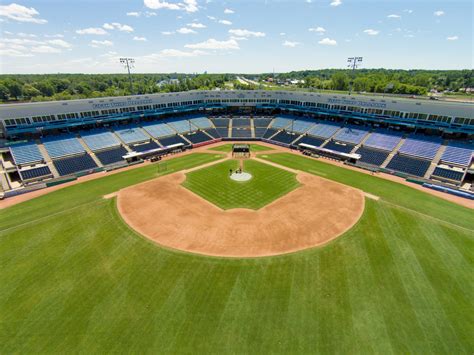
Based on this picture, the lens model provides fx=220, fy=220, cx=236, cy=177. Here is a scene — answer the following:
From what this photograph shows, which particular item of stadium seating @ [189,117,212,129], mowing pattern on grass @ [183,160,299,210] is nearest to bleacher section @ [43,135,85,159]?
mowing pattern on grass @ [183,160,299,210]

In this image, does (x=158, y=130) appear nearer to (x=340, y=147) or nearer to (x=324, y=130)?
(x=324, y=130)

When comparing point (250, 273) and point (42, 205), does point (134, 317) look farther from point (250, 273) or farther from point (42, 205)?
point (42, 205)

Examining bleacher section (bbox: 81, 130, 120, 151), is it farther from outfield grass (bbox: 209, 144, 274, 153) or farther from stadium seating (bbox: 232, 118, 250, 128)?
stadium seating (bbox: 232, 118, 250, 128)

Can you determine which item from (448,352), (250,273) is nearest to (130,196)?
(250,273)

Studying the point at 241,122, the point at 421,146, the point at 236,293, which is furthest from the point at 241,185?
the point at 421,146

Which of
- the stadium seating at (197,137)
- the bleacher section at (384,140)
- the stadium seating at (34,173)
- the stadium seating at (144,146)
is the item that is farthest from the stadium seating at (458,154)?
the stadium seating at (34,173)
